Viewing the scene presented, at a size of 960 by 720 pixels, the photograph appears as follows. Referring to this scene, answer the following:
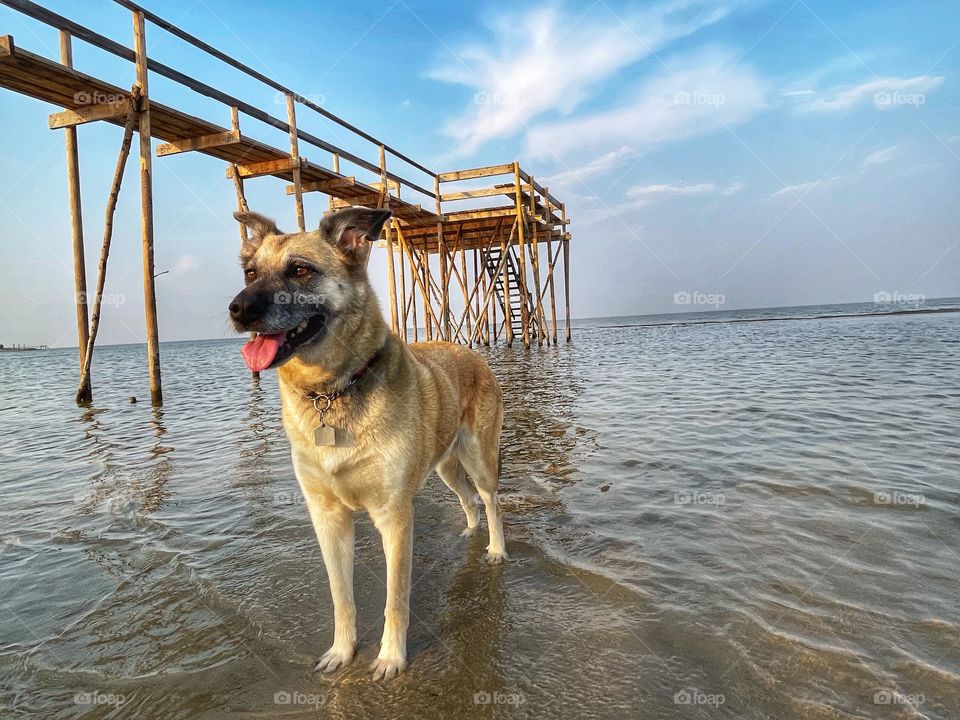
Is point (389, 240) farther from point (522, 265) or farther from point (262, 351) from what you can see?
point (262, 351)

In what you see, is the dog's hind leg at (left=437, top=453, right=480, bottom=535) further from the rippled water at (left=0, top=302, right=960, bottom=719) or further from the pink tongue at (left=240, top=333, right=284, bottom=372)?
the pink tongue at (left=240, top=333, right=284, bottom=372)

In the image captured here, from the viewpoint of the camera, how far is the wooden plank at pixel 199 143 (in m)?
9.57

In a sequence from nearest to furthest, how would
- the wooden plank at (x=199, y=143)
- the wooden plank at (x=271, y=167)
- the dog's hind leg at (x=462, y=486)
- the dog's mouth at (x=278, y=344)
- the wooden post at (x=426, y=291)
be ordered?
the dog's mouth at (x=278, y=344)
the dog's hind leg at (x=462, y=486)
the wooden plank at (x=199, y=143)
the wooden plank at (x=271, y=167)
the wooden post at (x=426, y=291)

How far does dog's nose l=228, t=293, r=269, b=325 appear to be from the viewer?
2.18m

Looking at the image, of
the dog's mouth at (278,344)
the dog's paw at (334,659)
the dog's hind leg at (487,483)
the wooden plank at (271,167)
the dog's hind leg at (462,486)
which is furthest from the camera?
the wooden plank at (271,167)

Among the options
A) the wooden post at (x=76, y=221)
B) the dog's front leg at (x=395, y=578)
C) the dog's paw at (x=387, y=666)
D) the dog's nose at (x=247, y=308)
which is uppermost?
the wooden post at (x=76, y=221)

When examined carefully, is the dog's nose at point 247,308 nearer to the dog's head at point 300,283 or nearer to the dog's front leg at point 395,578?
the dog's head at point 300,283

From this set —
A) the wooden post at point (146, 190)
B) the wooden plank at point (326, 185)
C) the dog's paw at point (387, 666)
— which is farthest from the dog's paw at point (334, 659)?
the wooden plank at point (326, 185)

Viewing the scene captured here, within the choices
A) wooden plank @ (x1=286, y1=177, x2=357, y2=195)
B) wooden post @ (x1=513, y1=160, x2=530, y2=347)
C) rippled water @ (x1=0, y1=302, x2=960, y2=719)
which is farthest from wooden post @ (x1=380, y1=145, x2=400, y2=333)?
rippled water @ (x1=0, y1=302, x2=960, y2=719)

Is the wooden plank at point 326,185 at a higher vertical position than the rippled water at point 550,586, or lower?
higher

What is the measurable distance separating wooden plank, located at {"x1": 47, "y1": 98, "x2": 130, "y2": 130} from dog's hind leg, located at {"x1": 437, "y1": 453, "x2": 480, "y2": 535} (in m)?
8.56

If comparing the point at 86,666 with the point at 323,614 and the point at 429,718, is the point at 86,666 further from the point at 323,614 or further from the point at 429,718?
the point at 429,718

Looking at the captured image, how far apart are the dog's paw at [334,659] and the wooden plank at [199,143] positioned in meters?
9.78

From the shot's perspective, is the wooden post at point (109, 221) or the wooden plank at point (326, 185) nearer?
the wooden post at point (109, 221)
